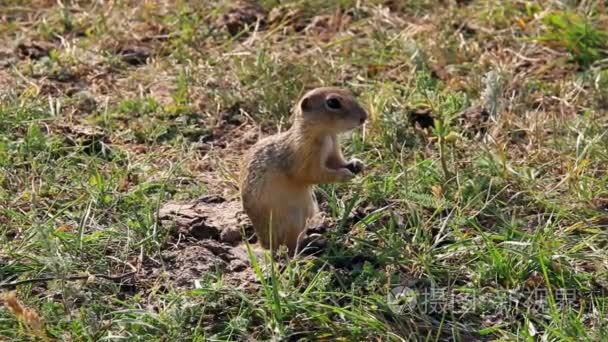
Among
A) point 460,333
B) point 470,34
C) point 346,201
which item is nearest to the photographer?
point 460,333

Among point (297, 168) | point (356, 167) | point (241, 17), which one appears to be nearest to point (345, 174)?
point (356, 167)

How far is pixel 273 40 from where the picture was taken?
304 inches

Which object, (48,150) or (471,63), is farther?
(471,63)

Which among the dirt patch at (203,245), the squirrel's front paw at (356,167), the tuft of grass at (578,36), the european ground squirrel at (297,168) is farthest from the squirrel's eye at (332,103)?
the tuft of grass at (578,36)

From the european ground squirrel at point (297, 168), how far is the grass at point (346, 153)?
21cm

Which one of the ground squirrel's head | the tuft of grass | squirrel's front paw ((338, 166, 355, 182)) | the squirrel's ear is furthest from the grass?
the squirrel's ear

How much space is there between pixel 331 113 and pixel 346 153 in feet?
2.36

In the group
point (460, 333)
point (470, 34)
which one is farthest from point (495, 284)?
point (470, 34)

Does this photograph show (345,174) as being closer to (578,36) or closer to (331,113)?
(331,113)

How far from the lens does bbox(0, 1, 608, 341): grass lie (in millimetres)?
4934

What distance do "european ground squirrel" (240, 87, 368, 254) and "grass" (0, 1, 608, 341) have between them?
21 cm

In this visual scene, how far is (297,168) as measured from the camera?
5.64 m

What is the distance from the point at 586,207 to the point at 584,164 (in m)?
0.33

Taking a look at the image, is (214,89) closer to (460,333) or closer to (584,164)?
(584,164)
